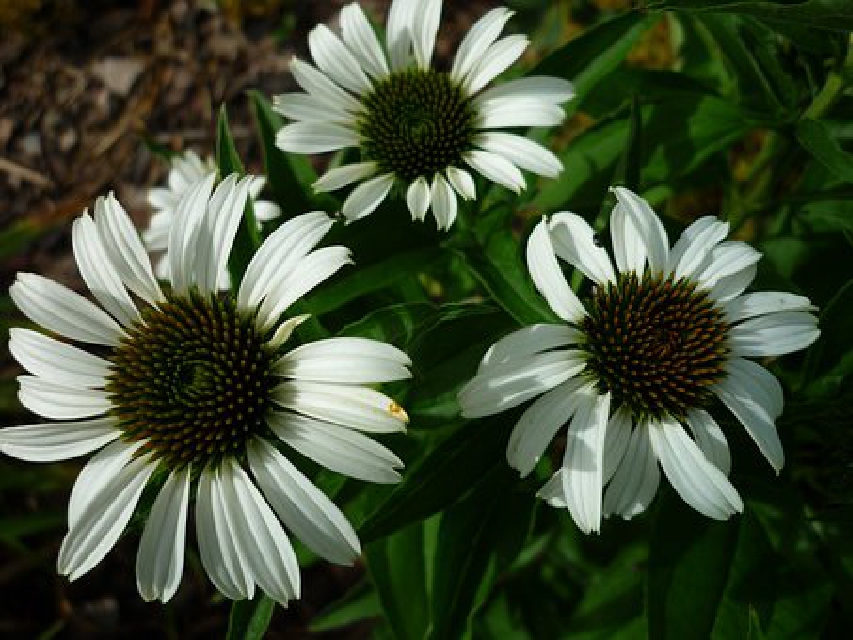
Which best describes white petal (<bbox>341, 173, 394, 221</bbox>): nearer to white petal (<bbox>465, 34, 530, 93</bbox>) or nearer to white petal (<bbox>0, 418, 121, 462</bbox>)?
white petal (<bbox>465, 34, 530, 93</bbox>)

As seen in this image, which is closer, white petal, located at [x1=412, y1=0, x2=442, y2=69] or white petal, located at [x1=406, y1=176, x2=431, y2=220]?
white petal, located at [x1=406, y1=176, x2=431, y2=220]

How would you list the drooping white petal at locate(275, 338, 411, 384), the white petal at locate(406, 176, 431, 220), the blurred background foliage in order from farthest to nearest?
the white petal at locate(406, 176, 431, 220)
the blurred background foliage
the drooping white petal at locate(275, 338, 411, 384)

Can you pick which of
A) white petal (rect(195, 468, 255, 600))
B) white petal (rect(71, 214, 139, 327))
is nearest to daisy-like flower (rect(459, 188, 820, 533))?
white petal (rect(195, 468, 255, 600))

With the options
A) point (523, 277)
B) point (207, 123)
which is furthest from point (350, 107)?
point (207, 123)

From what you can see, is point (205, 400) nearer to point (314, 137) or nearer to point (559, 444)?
point (314, 137)

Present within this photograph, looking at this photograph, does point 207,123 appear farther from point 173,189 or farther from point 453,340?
point 453,340

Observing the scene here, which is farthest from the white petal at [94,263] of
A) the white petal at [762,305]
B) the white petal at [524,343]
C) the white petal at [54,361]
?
the white petal at [762,305]

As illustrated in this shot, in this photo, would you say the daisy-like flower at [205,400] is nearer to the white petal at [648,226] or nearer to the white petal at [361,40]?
the white petal at [648,226]

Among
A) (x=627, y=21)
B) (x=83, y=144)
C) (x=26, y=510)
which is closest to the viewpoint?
(x=627, y=21)
